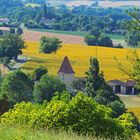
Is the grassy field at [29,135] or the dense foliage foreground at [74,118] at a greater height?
the grassy field at [29,135]

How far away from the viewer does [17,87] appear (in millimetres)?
35000

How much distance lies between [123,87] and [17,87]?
39.0ft

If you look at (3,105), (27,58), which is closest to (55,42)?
(27,58)

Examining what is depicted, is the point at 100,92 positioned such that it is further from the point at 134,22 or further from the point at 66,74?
the point at 134,22

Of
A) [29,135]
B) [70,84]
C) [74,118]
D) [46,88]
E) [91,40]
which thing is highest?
[29,135]

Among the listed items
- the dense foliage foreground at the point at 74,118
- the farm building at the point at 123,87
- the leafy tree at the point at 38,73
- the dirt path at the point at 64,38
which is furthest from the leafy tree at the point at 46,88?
the dirt path at the point at 64,38

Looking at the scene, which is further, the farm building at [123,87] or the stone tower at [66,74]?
the stone tower at [66,74]

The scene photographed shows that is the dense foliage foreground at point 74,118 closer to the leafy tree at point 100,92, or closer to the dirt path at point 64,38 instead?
the leafy tree at point 100,92

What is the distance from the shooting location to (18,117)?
47.1 feet

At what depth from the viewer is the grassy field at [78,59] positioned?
49844 millimetres

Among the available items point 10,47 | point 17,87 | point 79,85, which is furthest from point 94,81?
point 10,47

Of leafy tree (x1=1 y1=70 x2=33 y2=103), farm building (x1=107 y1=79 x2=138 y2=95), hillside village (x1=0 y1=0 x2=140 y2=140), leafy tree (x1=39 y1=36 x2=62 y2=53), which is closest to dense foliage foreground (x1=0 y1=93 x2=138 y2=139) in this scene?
hillside village (x1=0 y1=0 x2=140 y2=140)

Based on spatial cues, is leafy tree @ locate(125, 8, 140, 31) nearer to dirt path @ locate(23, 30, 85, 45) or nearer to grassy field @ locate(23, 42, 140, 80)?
grassy field @ locate(23, 42, 140, 80)

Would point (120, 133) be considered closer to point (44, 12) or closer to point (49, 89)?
point (49, 89)
